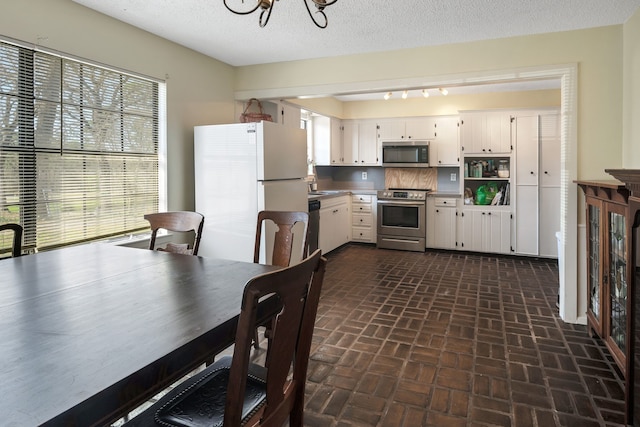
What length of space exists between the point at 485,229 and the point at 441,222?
24.9 inches

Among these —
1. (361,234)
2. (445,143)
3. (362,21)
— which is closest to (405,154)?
(445,143)

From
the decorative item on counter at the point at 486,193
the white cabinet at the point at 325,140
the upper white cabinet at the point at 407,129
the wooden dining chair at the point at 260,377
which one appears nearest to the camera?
the wooden dining chair at the point at 260,377

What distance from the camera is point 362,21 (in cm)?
325

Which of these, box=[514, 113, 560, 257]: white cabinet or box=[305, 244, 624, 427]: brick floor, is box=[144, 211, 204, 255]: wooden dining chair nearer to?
box=[305, 244, 624, 427]: brick floor

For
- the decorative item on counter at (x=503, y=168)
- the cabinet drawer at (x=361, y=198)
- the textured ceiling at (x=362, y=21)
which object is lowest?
the cabinet drawer at (x=361, y=198)

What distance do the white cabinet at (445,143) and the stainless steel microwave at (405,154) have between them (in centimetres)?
16

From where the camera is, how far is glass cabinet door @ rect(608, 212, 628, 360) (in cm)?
235

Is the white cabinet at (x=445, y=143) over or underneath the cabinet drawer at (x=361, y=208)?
over

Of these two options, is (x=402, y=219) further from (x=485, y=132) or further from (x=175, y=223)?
(x=175, y=223)

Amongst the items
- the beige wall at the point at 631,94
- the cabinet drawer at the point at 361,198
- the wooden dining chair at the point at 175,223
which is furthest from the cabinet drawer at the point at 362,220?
the wooden dining chair at the point at 175,223

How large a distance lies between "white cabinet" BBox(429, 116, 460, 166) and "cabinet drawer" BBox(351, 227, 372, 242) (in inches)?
59.3

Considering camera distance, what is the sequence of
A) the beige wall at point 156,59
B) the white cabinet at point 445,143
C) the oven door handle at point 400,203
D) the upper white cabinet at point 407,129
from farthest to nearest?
the upper white cabinet at point 407,129 < the white cabinet at point 445,143 < the oven door handle at point 400,203 < the beige wall at point 156,59

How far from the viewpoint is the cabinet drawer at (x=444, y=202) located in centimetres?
612

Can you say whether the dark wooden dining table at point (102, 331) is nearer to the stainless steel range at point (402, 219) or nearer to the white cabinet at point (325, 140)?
the stainless steel range at point (402, 219)
